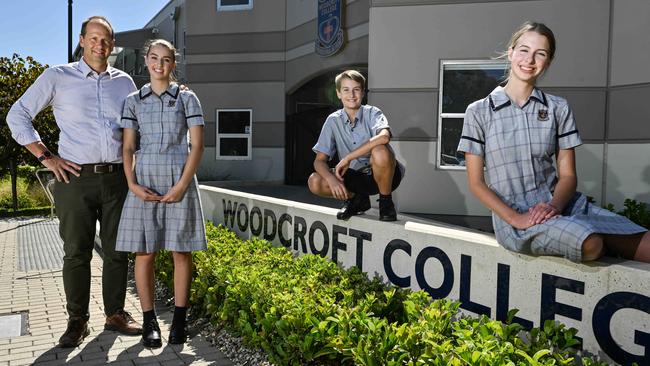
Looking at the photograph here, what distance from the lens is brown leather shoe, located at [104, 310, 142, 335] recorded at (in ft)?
13.8

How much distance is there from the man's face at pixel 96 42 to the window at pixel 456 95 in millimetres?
5637

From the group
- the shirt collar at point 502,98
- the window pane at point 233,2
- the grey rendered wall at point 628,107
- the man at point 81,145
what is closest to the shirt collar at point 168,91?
the man at point 81,145

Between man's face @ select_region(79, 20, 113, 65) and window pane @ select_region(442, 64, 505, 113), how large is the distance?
5673 mm

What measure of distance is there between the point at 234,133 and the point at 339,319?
13.8 meters

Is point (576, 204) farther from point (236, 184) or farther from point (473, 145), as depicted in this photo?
point (236, 184)

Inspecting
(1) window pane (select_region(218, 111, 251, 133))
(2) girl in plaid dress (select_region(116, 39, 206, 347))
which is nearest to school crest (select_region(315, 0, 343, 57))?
(1) window pane (select_region(218, 111, 251, 133))

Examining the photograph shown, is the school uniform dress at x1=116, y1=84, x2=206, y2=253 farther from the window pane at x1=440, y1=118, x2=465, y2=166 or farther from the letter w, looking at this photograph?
the window pane at x1=440, y1=118, x2=465, y2=166

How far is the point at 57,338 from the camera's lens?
421 cm

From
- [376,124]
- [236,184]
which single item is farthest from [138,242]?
[236,184]

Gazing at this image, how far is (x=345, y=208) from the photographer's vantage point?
4324mm

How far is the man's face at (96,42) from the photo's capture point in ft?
13.1

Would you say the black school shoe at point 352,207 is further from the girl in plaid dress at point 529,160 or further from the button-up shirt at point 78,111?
the button-up shirt at point 78,111

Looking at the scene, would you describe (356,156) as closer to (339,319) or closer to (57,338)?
(339,319)

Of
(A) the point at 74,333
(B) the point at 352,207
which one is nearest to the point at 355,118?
(B) the point at 352,207
